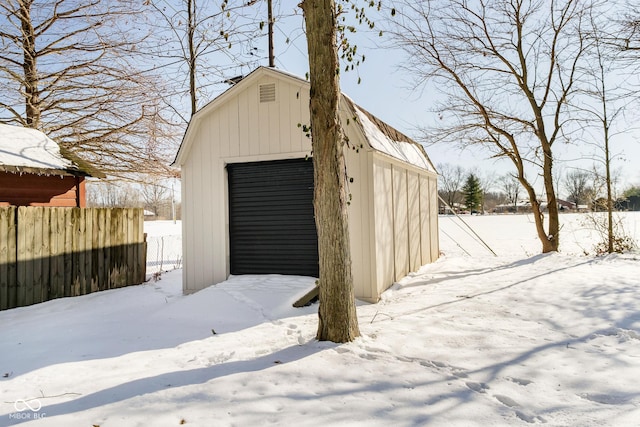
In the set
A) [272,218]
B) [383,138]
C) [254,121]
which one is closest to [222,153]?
[254,121]

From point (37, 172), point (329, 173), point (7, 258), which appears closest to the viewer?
point (329, 173)

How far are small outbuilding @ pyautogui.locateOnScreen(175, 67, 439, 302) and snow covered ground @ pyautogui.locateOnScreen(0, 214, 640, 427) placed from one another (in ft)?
2.02

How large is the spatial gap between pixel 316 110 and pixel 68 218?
18.0 feet

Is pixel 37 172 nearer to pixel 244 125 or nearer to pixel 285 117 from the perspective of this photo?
pixel 244 125

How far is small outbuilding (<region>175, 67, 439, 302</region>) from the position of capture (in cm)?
553

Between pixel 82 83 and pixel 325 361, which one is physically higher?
pixel 82 83

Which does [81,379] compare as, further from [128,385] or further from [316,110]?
[316,110]

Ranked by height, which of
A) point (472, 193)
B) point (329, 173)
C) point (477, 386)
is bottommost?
point (477, 386)

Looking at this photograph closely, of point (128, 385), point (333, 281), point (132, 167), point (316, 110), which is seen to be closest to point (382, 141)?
point (316, 110)

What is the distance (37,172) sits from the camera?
7141 mm

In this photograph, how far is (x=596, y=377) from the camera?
2695 mm

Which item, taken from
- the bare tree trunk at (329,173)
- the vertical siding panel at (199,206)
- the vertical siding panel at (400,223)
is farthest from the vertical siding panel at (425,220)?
the bare tree trunk at (329,173)

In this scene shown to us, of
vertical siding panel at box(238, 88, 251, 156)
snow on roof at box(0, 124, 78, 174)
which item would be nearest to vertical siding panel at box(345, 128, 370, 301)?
vertical siding panel at box(238, 88, 251, 156)

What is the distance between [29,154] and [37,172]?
69cm
